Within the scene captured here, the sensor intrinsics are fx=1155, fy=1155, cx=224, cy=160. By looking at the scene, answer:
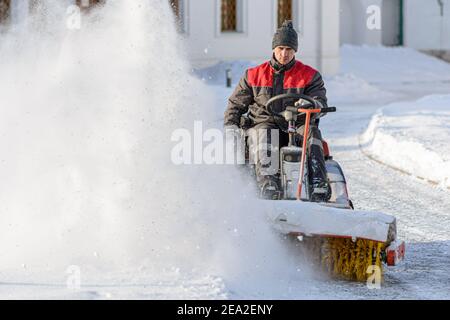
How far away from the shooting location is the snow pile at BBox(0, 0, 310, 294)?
7.13 m

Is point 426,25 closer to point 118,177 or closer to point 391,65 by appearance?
point 391,65

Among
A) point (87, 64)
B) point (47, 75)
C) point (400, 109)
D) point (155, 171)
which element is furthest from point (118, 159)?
point (400, 109)

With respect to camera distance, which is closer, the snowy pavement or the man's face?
the snowy pavement

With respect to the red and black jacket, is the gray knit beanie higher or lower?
higher

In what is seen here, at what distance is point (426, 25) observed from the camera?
38.6 m

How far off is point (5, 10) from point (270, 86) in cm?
1864

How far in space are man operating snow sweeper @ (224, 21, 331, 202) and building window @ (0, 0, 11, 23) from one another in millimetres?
18198

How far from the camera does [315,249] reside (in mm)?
7109

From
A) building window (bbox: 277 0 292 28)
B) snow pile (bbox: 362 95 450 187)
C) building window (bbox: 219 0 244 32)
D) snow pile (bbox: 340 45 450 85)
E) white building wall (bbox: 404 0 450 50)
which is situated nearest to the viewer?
snow pile (bbox: 362 95 450 187)

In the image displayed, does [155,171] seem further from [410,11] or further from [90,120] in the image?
[410,11]

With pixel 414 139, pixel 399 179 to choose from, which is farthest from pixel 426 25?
pixel 399 179

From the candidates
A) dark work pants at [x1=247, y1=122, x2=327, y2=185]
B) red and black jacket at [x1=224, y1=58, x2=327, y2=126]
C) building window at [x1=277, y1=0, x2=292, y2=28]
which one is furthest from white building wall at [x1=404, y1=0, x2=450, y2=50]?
dark work pants at [x1=247, y1=122, x2=327, y2=185]

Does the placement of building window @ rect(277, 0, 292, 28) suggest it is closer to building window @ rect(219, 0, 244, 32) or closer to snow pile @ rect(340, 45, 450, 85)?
building window @ rect(219, 0, 244, 32)
